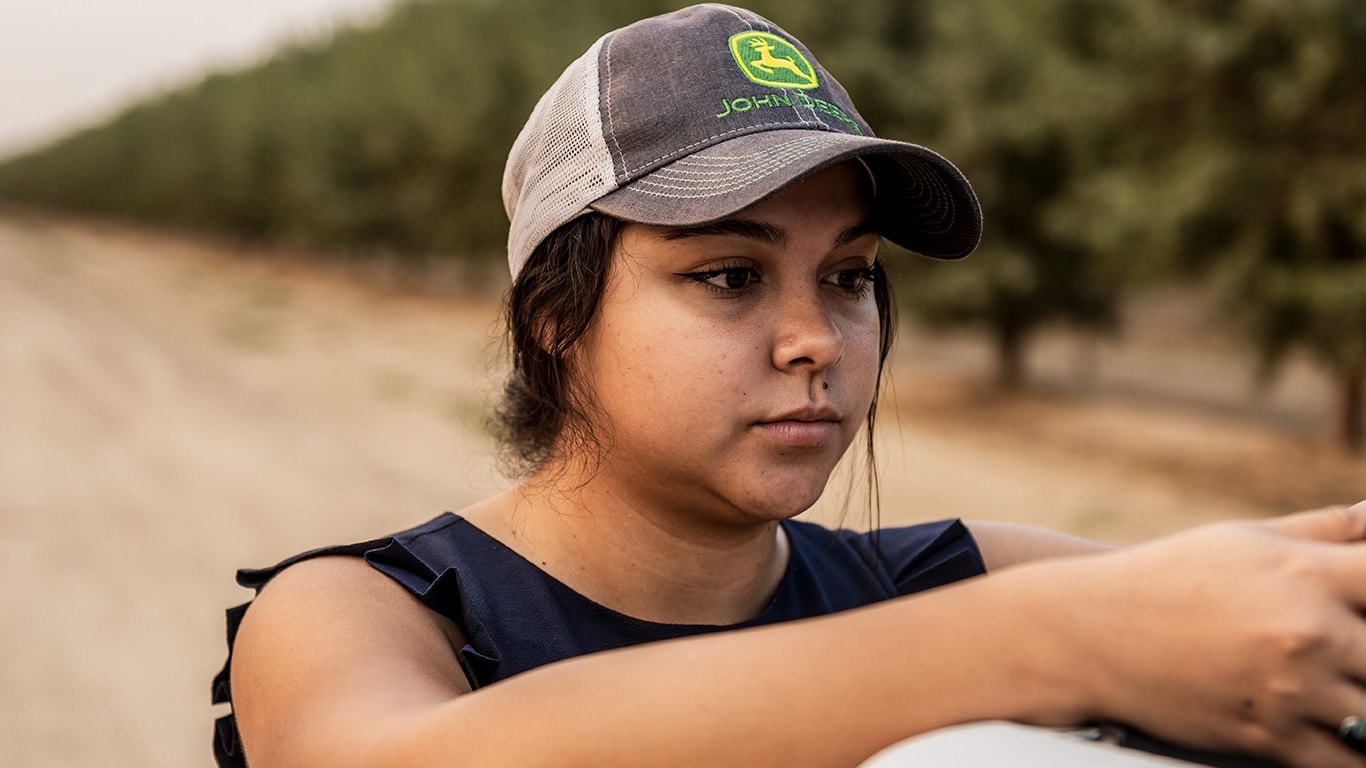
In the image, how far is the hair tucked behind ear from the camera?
1.35 metres

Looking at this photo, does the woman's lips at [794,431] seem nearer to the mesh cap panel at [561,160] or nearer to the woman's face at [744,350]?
the woman's face at [744,350]

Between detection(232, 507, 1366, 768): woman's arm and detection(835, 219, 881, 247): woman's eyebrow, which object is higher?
detection(835, 219, 881, 247): woman's eyebrow

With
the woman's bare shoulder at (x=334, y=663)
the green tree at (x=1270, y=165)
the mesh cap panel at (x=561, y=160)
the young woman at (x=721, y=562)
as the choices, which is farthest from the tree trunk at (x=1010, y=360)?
the woman's bare shoulder at (x=334, y=663)

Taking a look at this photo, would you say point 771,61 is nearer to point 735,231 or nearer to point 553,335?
point 735,231

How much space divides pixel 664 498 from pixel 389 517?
21.9ft

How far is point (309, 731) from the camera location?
0.99 metres

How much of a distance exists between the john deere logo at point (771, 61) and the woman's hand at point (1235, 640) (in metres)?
0.78

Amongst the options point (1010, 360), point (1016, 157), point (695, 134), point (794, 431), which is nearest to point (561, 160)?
point (695, 134)

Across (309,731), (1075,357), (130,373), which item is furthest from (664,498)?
(1075,357)

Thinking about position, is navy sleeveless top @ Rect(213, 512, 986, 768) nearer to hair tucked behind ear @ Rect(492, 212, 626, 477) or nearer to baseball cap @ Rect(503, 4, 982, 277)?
hair tucked behind ear @ Rect(492, 212, 626, 477)

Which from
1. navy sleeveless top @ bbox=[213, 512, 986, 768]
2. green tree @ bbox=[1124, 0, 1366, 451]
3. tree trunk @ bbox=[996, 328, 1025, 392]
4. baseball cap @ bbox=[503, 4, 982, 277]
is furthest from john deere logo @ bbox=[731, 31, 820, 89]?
tree trunk @ bbox=[996, 328, 1025, 392]

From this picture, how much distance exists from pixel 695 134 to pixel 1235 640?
2.62 ft

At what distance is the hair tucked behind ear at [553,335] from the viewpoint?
1.35 meters

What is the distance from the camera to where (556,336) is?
1.47 metres
